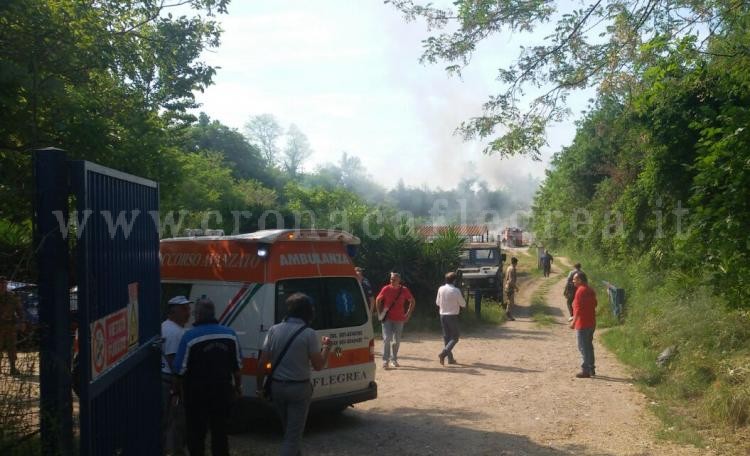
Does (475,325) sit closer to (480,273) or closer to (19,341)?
(480,273)

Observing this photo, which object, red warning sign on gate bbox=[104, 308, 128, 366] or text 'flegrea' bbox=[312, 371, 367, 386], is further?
text 'flegrea' bbox=[312, 371, 367, 386]

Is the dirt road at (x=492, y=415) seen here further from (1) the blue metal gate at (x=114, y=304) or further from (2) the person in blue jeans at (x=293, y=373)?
(1) the blue metal gate at (x=114, y=304)

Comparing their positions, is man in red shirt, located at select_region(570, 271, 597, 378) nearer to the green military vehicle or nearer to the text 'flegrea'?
the text 'flegrea'

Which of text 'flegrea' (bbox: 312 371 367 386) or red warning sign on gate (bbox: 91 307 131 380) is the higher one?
red warning sign on gate (bbox: 91 307 131 380)

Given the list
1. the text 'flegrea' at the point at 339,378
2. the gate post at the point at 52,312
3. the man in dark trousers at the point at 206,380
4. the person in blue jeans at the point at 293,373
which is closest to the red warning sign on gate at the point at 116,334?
the gate post at the point at 52,312

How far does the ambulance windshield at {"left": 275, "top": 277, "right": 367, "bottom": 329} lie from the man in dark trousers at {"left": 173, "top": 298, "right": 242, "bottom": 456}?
5.84ft

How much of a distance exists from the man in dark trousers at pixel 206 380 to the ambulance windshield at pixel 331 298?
178 cm

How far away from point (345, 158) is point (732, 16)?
4397 inches

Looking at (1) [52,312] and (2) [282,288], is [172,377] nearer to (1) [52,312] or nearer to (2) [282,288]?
(2) [282,288]

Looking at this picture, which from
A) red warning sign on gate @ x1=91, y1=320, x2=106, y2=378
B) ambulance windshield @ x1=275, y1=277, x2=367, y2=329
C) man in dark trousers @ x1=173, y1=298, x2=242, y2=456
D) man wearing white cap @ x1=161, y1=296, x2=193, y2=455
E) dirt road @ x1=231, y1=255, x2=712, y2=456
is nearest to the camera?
red warning sign on gate @ x1=91, y1=320, x2=106, y2=378

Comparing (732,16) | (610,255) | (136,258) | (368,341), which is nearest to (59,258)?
(136,258)

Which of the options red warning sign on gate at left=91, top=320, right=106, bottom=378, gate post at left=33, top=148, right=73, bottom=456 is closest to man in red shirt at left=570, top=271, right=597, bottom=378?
red warning sign on gate at left=91, top=320, right=106, bottom=378

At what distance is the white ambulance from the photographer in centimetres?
786

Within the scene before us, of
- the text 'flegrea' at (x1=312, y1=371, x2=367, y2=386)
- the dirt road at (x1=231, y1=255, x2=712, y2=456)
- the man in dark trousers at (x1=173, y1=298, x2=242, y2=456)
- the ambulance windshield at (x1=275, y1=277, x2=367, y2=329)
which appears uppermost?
the ambulance windshield at (x1=275, y1=277, x2=367, y2=329)
